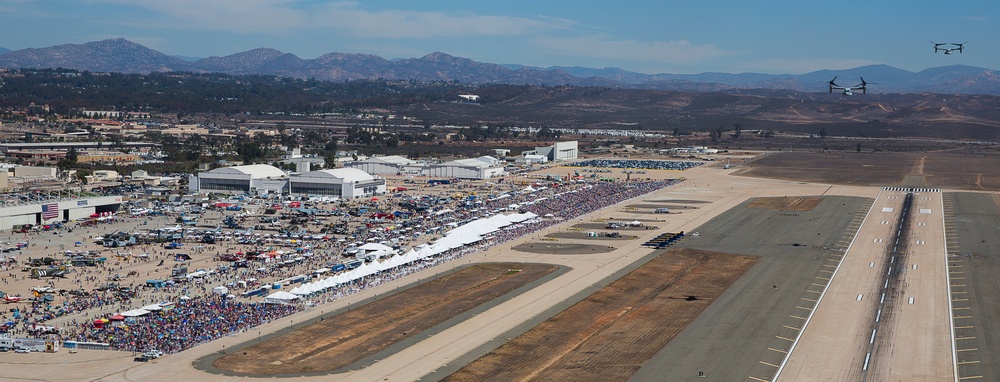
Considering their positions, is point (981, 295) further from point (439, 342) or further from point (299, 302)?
point (299, 302)

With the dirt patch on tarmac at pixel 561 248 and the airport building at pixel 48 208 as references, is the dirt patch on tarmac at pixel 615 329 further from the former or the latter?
the airport building at pixel 48 208

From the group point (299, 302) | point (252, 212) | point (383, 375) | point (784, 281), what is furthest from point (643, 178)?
point (383, 375)

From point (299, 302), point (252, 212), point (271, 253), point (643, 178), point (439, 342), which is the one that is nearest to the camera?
point (439, 342)

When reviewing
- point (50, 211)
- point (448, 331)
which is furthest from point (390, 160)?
point (448, 331)

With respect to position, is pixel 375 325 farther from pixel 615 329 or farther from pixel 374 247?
pixel 374 247

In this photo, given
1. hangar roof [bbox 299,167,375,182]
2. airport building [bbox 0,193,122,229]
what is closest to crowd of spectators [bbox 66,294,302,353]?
airport building [bbox 0,193,122,229]

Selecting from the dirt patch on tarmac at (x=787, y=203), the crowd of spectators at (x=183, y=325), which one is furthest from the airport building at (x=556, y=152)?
the crowd of spectators at (x=183, y=325)

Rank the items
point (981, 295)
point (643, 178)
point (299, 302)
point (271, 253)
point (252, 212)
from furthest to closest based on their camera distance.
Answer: point (643, 178), point (252, 212), point (271, 253), point (981, 295), point (299, 302)

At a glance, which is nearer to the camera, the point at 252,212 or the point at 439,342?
the point at 439,342
